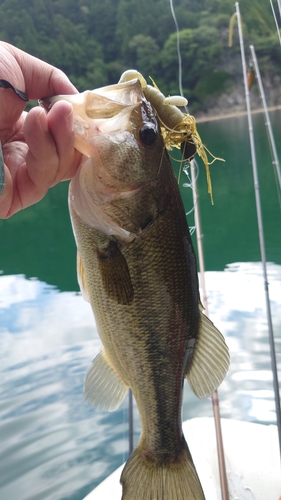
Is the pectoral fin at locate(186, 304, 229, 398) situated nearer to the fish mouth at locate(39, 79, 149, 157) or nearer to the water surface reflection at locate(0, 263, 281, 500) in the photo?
the fish mouth at locate(39, 79, 149, 157)

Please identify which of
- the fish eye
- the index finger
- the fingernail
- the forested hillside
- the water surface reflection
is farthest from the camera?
the forested hillside

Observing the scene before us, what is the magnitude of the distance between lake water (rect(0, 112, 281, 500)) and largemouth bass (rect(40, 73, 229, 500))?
2223 mm

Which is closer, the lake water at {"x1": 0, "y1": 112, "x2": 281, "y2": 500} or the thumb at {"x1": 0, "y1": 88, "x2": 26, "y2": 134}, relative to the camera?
the thumb at {"x1": 0, "y1": 88, "x2": 26, "y2": 134}

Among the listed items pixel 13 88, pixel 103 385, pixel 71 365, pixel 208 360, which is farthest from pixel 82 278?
pixel 71 365

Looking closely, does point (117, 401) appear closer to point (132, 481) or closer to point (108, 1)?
point (132, 481)

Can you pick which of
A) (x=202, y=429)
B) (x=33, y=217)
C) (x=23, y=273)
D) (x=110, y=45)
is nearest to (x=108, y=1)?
(x=110, y=45)

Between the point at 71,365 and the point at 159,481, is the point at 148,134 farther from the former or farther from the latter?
the point at 71,365

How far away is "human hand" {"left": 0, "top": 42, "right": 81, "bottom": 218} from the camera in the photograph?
1142mm

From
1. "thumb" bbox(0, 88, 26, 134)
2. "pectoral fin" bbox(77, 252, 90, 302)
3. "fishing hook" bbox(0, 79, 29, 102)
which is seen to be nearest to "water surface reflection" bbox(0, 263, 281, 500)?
"pectoral fin" bbox(77, 252, 90, 302)

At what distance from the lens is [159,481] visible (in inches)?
55.5

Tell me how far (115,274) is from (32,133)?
1.46ft

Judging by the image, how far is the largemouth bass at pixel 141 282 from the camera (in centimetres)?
124

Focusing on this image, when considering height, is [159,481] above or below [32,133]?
below

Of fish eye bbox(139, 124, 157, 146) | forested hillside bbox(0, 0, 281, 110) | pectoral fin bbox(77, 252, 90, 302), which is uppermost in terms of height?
forested hillside bbox(0, 0, 281, 110)
